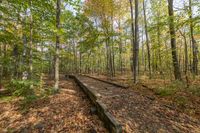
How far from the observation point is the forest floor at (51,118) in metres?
4.07

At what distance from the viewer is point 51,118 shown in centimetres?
477

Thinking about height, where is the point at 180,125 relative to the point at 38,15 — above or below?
below

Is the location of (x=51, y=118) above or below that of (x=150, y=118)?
below

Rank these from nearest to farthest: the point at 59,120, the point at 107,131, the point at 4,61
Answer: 1. the point at 107,131
2. the point at 59,120
3. the point at 4,61

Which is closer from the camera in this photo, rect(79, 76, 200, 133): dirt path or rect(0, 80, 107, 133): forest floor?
rect(79, 76, 200, 133): dirt path

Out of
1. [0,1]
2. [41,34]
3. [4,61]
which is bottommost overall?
[4,61]

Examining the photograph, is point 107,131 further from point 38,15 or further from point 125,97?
point 38,15

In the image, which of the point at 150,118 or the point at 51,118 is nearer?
the point at 150,118

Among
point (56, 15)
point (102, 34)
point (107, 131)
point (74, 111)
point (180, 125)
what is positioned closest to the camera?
point (107, 131)

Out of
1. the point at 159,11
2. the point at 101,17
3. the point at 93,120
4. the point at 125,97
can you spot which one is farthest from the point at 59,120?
the point at 159,11

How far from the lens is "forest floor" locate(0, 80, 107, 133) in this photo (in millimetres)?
4066

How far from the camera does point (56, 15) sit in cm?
706

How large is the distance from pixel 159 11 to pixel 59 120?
17.9 meters

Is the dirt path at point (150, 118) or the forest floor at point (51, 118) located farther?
the forest floor at point (51, 118)
